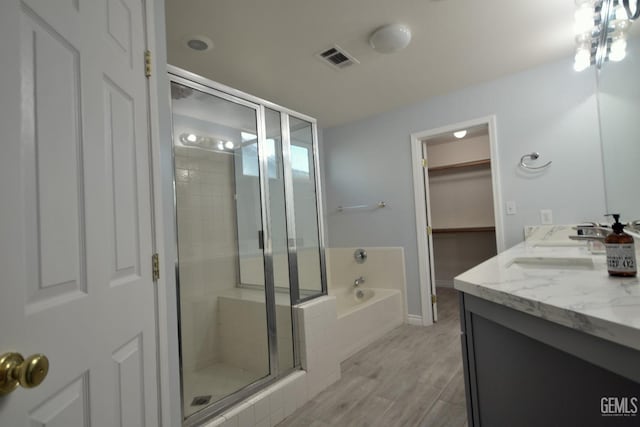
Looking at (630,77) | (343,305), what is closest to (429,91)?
(630,77)

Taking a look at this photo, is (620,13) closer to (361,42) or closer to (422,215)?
(361,42)

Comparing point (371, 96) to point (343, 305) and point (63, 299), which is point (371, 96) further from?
point (63, 299)

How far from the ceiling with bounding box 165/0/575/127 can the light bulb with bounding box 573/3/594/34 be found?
0.17m

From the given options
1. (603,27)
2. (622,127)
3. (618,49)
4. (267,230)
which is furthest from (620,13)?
(267,230)

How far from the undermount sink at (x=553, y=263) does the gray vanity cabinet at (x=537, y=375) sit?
Answer: 409 mm

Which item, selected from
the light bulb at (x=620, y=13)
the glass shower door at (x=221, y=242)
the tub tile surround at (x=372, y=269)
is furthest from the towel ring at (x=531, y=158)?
the glass shower door at (x=221, y=242)

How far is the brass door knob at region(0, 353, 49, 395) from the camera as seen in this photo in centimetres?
47

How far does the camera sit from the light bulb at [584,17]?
1575 mm

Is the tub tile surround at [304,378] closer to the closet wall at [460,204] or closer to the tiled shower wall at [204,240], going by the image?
the tiled shower wall at [204,240]

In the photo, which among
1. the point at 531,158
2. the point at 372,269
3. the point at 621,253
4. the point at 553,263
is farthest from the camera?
the point at 372,269

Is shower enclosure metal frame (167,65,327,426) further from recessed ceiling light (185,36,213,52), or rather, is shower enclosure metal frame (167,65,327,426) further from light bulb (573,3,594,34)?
light bulb (573,3,594,34)

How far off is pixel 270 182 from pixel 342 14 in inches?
43.2

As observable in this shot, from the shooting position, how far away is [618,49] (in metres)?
1.56

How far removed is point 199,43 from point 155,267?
1.57 meters
